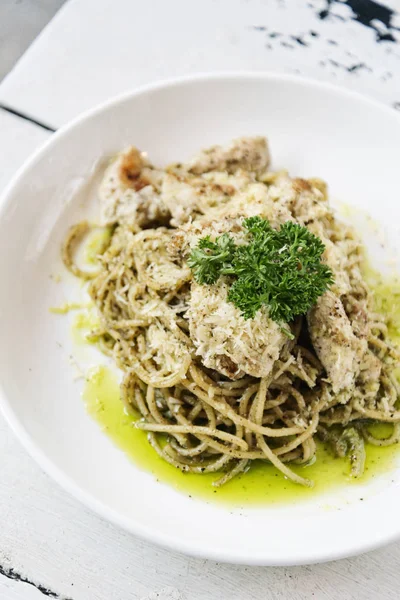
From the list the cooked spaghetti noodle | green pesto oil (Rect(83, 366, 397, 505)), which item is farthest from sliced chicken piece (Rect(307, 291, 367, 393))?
green pesto oil (Rect(83, 366, 397, 505))

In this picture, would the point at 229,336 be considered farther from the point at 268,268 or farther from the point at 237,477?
the point at 237,477

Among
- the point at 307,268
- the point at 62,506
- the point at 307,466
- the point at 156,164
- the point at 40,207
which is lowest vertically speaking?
the point at 62,506

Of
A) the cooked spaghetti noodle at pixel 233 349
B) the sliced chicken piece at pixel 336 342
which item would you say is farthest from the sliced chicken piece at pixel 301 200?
the sliced chicken piece at pixel 336 342

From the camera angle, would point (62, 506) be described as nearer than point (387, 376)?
Yes

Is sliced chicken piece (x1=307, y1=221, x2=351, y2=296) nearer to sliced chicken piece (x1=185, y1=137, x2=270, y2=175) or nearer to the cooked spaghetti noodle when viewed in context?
the cooked spaghetti noodle

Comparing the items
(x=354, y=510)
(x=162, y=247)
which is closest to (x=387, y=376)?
(x=354, y=510)

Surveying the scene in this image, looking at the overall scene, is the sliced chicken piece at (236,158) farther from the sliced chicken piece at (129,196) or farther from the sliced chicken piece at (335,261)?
the sliced chicken piece at (335,261)

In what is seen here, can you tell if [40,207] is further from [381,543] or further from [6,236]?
[381,543]

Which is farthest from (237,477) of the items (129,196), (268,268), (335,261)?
(129,196)
